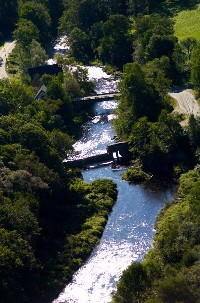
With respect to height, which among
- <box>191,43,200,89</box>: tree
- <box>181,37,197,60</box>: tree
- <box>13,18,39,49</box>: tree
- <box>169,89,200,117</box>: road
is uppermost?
<box>13,18,39,49</box>: tree

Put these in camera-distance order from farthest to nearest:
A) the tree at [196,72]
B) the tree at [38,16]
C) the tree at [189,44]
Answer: the tree at [38,16]
the tree at [189,44]
the tree at [196,72]

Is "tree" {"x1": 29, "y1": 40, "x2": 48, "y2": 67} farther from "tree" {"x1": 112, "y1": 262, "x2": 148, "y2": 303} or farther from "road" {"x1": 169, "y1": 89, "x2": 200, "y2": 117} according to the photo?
"tree" {"x1": 112, "y1": 262, "x2": 148, "y2": 303}

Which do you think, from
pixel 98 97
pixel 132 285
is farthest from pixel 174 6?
pixel 132 285

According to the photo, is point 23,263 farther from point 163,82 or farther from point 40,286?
point 163,82

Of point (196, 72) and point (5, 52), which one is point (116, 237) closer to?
Result: point (196, 72)

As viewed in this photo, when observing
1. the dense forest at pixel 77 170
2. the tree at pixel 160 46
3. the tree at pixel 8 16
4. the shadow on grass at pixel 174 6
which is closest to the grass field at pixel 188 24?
the shadow on grass at pixel 174 6

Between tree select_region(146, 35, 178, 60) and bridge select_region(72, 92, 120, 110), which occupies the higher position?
tree select_region(146, 35, 178, 60)

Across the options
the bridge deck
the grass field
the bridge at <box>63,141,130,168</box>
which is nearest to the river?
the bridge at <box>63,141,130,168</box>

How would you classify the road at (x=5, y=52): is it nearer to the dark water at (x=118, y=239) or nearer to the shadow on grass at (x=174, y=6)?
the shadow on grass at (x=174, y=6)
